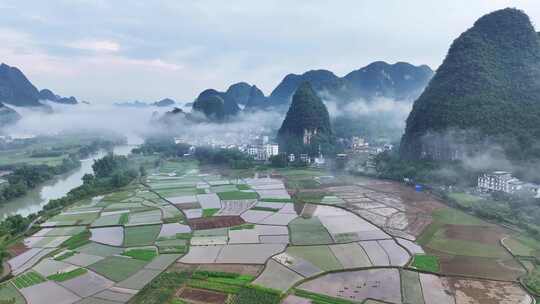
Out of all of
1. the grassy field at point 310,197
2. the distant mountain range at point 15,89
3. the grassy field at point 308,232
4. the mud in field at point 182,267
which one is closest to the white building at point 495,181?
the grassy field at point 310,197

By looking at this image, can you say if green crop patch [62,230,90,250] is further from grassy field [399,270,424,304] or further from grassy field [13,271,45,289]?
grassy field [399,270,424,304]

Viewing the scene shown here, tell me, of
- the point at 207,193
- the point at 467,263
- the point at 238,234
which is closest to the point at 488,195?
the point at 467,263

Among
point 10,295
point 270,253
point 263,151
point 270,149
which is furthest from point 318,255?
point 270,149

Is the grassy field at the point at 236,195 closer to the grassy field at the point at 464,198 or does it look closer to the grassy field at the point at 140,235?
the grassy field at the point at 140,235

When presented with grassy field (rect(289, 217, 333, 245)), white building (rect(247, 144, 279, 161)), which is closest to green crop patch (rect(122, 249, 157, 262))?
grassy field (rect(289, 217, 333, 245))

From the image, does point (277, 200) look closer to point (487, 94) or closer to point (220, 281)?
point (220, 281)

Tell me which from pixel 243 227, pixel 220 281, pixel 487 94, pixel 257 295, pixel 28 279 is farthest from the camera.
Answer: pixel 487 94
